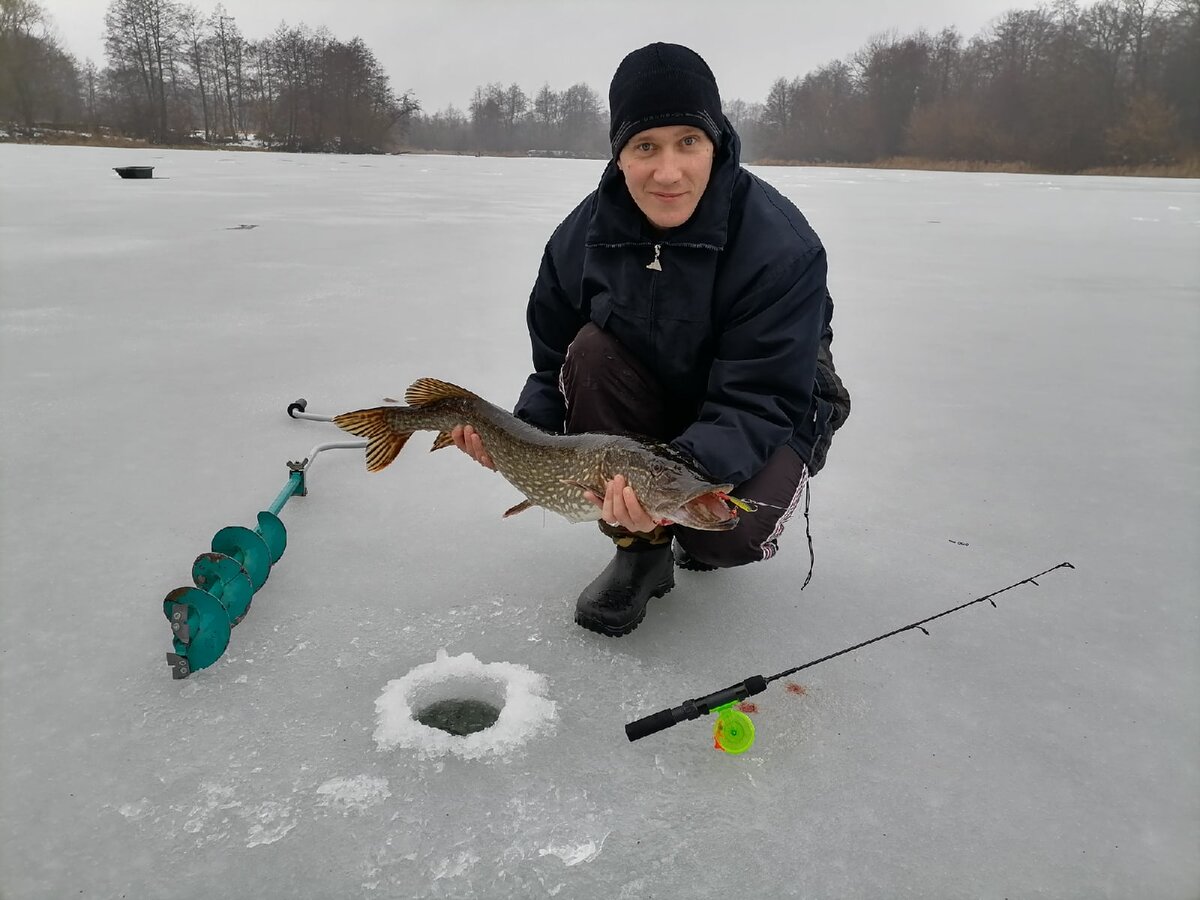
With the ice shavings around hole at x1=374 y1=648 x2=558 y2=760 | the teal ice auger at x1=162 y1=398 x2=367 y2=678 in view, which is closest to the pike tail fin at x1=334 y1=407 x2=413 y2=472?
the teal ice auger at x1=162 y1=398 x2=367 y2=678

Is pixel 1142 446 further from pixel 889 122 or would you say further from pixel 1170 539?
pixel 889 122

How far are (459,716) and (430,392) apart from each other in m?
0.92

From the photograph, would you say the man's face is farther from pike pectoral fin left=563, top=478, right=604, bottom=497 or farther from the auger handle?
the auger handle

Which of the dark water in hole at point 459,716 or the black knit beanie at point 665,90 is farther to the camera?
the black knit beanie at point 665,90

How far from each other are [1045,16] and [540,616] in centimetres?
6937

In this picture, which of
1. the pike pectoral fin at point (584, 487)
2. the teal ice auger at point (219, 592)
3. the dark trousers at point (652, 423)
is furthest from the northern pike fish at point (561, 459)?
the teal ice auger at point (219, 592)

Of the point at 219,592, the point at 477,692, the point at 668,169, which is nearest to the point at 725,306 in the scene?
the point at 668,169

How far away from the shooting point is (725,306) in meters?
2.03

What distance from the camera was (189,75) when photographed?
56.5 metres

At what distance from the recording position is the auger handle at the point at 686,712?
5.17ft

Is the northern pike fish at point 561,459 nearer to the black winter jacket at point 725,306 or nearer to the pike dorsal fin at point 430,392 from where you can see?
the pike dorsal fin at point 430,392

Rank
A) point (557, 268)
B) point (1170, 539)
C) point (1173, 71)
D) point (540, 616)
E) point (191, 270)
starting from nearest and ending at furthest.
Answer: point (540, 616)
point (557, 268)
point (1170, 539)
point (191, 270)
point (1173, 71)

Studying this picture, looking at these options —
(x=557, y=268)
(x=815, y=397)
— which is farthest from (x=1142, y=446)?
(x=557, y=268)

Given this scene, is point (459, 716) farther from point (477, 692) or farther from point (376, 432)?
point (376, 432)
